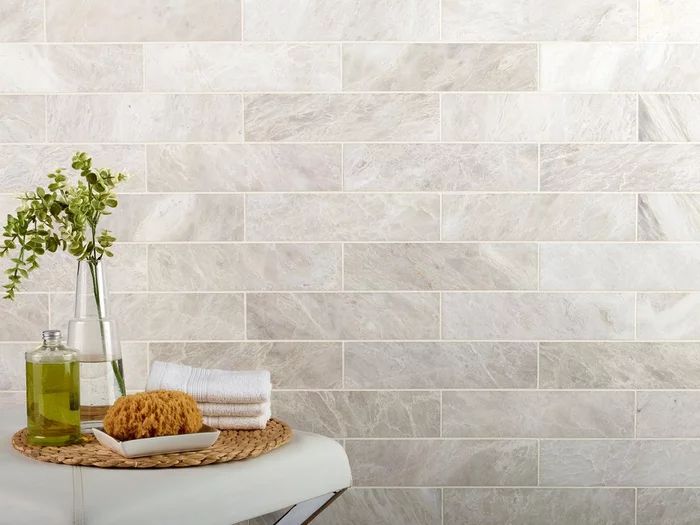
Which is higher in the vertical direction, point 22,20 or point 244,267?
point 22,20

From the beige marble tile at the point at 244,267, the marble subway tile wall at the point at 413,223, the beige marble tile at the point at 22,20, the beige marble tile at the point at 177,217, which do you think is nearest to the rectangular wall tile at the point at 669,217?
the marble subway tile wall at the point at 413,223

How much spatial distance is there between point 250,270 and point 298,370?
11.0 inches

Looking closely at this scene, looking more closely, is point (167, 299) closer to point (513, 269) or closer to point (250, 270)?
point (250, 270)

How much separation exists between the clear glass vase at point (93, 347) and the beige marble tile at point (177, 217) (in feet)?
2.15

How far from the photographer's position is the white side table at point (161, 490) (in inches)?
48.1

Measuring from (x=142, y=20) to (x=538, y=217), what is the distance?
1.11 metres

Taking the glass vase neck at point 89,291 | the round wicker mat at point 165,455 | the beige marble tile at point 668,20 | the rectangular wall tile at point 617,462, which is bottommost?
the rectangular wall tile at point 617,462

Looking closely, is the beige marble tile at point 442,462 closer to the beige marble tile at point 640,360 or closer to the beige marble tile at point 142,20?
the beige marble tile at point 640,360

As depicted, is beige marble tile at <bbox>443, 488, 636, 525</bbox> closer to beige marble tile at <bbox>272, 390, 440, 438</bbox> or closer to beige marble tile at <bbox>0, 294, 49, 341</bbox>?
beige marble tile at <bbox>272, 390, 440, 438</bbox>

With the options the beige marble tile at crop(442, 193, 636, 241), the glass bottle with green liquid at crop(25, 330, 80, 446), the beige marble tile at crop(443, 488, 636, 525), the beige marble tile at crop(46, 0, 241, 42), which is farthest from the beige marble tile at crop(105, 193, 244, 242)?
the beige marble tile at crop(443, 488, 636, 525)

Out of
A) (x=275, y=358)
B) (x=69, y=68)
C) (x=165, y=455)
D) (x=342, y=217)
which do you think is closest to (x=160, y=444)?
(x=165, y=455)

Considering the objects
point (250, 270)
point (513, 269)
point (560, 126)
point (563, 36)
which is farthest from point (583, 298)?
point (250, 270)

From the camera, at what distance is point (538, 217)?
219cm

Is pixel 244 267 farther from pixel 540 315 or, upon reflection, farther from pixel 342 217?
pixel 540 315
